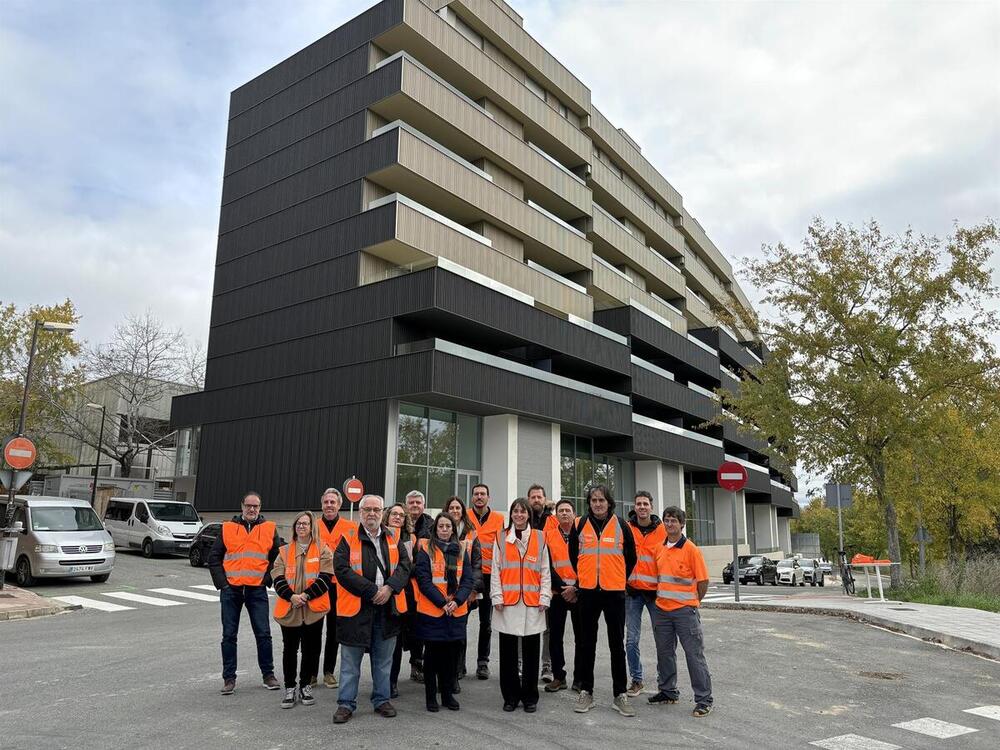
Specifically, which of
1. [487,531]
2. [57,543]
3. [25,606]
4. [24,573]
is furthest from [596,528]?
[24,573]

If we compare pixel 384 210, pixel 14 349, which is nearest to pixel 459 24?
pixel 384 210

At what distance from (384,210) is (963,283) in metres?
18.3

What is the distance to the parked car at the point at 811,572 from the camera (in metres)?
35.6

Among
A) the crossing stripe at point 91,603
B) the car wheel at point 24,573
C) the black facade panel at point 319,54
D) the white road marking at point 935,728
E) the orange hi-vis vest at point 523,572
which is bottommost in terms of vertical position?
the crossing stripe at point 91,603

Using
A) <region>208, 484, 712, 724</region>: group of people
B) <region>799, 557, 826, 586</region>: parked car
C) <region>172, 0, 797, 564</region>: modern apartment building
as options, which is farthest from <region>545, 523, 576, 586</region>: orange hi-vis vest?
<region>799, 557, 826, 586</region>: parked car

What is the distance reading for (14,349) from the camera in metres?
39.5

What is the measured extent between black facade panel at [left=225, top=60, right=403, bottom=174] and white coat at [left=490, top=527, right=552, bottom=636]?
80.5 ft

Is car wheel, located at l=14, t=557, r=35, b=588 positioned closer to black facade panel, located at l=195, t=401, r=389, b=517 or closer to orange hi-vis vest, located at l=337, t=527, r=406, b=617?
black facade panel, located at l=195, t=401, r=389, b=517

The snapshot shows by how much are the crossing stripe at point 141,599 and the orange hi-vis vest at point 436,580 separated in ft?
34.7

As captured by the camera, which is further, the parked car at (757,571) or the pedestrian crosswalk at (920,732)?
the parked car at (757,571)

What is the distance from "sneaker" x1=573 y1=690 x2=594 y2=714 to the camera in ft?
21.5

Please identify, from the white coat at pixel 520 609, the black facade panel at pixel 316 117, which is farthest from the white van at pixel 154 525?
the white coat at pixel 520 609

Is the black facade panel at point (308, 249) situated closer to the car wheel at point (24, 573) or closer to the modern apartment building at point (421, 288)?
the modern apartment building at point (421, 288)

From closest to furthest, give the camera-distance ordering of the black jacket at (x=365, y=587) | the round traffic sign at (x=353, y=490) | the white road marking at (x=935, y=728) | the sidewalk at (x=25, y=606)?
the white road marking at (x=935, y=728), the black jacket at (x=365, y=587), the sidewalk at (x=25, y=606), the round traffic sign at (x=353, y=490)
